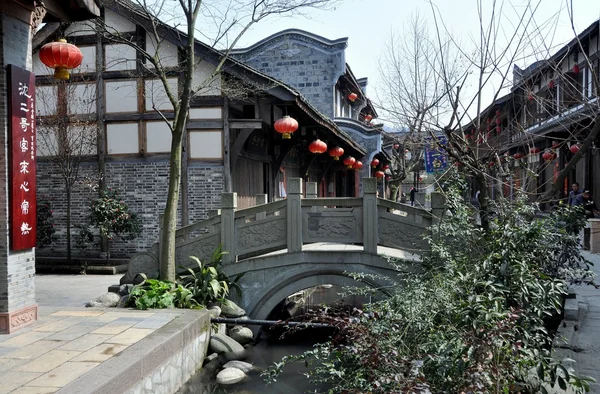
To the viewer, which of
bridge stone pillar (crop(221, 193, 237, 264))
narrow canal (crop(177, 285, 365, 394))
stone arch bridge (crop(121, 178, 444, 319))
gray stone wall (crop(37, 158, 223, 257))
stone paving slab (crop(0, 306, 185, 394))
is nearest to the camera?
stone paving slab (crop(0, 306, 185, 394))

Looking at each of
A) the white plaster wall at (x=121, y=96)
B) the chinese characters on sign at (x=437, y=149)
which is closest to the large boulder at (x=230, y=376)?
the chinese characters on sign at (x=437, y=149)

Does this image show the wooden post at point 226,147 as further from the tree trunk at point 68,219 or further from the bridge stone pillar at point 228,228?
the tree trunk at point 68,219

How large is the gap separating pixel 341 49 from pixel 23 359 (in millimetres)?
16975

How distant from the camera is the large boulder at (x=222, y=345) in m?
7.59

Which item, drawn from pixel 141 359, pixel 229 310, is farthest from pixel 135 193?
pixel 141 359

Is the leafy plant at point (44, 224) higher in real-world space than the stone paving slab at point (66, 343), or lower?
higher

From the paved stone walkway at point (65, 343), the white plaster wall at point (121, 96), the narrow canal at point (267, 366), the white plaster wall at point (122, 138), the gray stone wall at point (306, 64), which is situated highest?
the gray stone wall at point (306, 64)

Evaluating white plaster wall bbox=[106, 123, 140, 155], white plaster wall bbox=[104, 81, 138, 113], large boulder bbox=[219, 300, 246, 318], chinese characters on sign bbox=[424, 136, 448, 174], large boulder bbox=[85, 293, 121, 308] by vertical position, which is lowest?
large boulder bbox=[219, 300, 246, 318]

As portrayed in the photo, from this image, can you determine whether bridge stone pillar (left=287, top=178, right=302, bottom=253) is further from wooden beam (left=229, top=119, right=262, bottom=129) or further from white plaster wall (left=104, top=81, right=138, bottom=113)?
white plaster wall (left=104, top=81, right=138, bottom=113)

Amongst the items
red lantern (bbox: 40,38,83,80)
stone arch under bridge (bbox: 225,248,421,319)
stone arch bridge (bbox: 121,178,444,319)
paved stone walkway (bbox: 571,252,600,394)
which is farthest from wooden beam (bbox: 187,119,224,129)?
paved stone walkway (bbox: 571,252,600,394)

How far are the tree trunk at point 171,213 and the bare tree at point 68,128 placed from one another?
4.16m

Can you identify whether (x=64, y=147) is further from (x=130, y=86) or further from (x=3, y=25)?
(x=3, y=25)

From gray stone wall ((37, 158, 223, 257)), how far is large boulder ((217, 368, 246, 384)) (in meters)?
4.33

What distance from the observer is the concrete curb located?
14.2 ft
